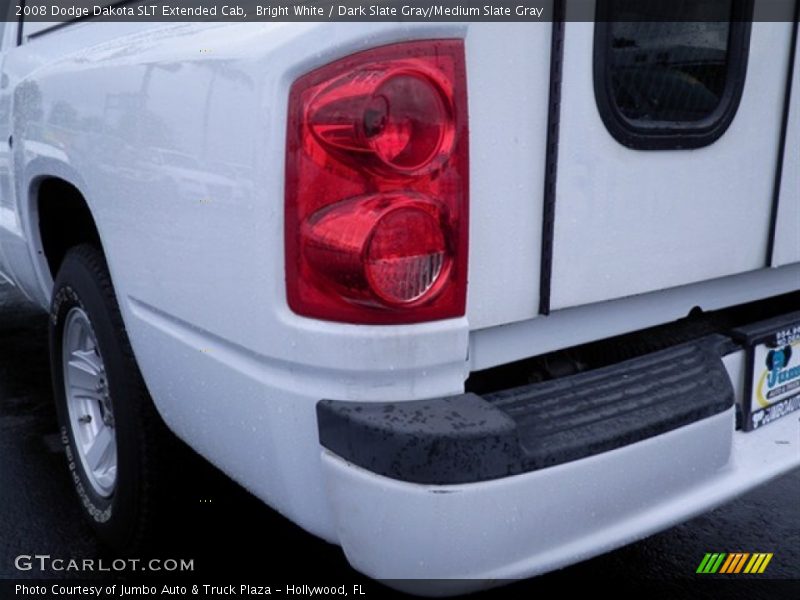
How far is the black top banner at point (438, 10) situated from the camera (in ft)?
4.55

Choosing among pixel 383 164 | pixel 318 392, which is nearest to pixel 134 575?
pixel 318 392

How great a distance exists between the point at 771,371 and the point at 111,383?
1691 millimetres

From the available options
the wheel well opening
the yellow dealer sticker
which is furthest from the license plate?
the wheel well opening

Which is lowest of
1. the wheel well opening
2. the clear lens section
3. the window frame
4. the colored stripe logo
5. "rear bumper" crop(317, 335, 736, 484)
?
the colored stripe logo

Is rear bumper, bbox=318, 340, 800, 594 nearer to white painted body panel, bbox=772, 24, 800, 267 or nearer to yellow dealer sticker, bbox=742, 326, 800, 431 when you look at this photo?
yellow dealer sticker, bbox=742, 326, 800, 431

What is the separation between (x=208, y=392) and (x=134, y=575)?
97 cm

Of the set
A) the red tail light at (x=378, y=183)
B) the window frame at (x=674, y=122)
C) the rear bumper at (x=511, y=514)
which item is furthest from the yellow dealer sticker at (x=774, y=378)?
the red tail light at (x=378, y=183)

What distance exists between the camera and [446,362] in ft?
4.85

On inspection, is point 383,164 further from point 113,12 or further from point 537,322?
point 113,12

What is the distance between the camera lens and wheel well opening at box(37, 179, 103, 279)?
258 cm

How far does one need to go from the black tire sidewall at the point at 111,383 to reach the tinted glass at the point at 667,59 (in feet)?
4.57

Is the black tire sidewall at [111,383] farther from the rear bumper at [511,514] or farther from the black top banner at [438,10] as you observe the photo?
the rear bumper at [511,514]

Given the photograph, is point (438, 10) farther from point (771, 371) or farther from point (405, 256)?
point (771, 371)

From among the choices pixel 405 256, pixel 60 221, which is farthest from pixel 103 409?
pixel 405 256
